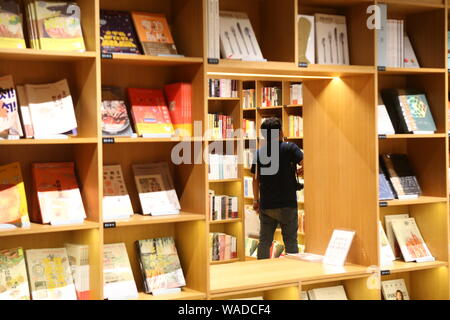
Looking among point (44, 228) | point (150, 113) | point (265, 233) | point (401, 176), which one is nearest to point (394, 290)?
point (401, 176)

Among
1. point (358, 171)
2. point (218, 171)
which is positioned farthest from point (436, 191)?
point (218, 171)

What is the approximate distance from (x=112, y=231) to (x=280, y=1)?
1.63m

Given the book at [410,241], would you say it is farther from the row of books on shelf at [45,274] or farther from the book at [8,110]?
the book at [8,110]

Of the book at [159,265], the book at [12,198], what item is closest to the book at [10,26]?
the book at [12,198]

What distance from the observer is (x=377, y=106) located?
3852 millimetres

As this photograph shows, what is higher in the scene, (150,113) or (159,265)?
(150,113)

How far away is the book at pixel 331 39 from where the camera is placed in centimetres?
379

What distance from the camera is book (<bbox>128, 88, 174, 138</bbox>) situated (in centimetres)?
332

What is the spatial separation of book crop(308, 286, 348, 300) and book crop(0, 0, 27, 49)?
221 cm

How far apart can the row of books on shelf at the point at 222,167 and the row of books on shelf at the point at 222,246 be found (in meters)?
0.60

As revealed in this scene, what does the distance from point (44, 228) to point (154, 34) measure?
1.18 m

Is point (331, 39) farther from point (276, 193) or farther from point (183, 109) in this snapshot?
point (276, 193)

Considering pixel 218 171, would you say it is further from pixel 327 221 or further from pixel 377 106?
pixel 377 106

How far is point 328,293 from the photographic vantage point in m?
3.92
